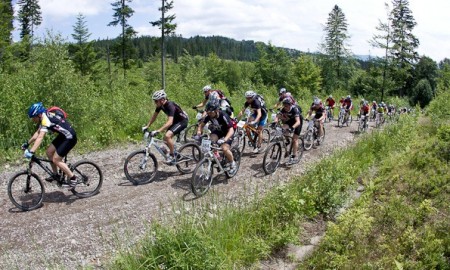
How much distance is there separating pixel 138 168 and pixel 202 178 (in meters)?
2.19

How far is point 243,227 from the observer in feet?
18.8

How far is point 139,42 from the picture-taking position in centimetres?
12988

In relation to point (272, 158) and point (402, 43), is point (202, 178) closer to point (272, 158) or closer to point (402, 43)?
point (272, 158)

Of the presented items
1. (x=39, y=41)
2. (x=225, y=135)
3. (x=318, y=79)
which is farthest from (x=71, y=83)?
(x=318, y=79)

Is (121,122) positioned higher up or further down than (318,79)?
further down

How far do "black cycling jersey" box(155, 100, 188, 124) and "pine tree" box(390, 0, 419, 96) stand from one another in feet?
147

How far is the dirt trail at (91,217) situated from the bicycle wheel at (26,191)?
0.19 m

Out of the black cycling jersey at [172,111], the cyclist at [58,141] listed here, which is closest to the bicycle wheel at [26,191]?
the cyclist at [58,141]

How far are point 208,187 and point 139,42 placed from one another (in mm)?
130947

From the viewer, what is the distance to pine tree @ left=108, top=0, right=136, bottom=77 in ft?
125

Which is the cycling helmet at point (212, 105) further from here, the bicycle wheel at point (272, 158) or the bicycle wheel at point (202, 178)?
the bicycle wheel at point (272, 158)

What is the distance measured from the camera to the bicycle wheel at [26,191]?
7.21 metres

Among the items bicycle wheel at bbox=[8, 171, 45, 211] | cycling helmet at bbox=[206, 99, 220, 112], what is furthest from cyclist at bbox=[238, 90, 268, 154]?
bicycle wheel at bbox=[8, 171, 45, 211]

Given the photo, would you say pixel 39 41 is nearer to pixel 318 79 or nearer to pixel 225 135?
pixel 225 135
